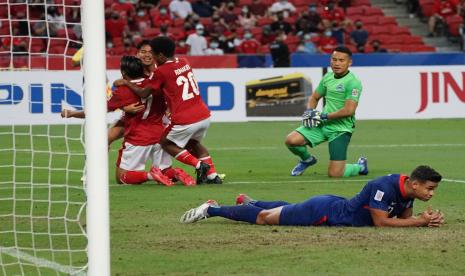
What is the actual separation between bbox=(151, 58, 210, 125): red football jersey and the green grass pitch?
917 mm

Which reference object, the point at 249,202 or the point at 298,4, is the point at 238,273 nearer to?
the point at 249,202

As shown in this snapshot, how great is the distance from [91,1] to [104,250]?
157cm

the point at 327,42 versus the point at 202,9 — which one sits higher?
the point at 202,9

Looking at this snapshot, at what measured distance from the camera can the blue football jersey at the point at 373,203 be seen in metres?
9.66

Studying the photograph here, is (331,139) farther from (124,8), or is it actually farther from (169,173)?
(124,8)

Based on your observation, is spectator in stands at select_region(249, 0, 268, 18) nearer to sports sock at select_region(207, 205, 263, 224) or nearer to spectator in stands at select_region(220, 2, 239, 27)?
spectator in stands at select_region(220, 2, 239, 27)

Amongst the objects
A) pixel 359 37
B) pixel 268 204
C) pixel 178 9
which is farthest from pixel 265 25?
pixel 268 204

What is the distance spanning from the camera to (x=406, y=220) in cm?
1002

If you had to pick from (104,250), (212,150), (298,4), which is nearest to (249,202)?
(104,250)

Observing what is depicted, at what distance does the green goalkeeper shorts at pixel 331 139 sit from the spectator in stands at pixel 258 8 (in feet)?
61.2

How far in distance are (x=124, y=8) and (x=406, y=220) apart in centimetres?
2324

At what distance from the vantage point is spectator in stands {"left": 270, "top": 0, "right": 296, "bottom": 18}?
111ft

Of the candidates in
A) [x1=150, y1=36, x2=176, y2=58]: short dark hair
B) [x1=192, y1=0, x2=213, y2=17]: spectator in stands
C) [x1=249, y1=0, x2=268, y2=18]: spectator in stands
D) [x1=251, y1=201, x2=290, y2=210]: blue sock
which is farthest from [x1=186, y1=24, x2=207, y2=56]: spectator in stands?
[x1=251, y1=201, x2=290, y2=210]: blue sock

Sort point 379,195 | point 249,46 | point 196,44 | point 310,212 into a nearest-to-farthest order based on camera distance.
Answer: point 379,195 → point 310,212 → point 196,44 → point 249,46
